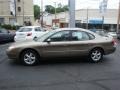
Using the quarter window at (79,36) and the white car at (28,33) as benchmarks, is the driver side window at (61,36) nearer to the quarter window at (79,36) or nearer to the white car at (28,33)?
the quarter window at (79,36)

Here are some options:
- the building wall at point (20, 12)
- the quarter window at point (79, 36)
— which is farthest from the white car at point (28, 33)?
the building wall at point (20, 12)

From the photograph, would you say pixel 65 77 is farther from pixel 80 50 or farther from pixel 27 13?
pixel 27 13

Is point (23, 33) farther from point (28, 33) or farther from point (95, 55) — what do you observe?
point (95, 55)

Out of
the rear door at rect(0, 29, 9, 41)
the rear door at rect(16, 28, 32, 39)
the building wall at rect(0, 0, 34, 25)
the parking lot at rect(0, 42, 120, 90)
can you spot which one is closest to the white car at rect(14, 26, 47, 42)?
the rear door at rect(16, 28, 32, 39)

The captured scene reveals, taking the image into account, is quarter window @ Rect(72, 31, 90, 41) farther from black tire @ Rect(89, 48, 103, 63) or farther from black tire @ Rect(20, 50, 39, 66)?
black tire @ Rect(20, 50, 39, 66)

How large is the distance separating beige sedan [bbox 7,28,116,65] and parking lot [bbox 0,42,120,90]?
14.5 inches

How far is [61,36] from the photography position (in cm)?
974

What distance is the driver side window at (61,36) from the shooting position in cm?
965

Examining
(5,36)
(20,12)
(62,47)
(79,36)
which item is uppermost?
(20,12)

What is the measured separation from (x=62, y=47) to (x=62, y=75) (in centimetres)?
201

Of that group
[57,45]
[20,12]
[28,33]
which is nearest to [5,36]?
[28,33]

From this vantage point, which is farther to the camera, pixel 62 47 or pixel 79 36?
pixel 79 36

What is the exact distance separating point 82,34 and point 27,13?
55275 mm

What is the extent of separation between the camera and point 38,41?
966 centimetres
